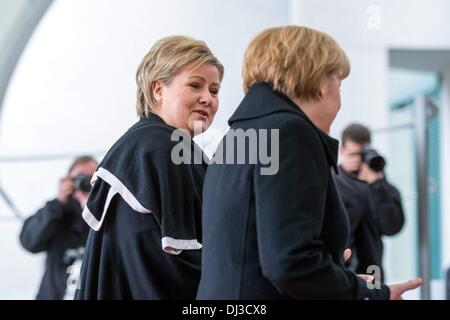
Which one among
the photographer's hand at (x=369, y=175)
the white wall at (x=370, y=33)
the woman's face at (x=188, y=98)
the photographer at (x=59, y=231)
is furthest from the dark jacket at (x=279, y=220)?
the photographer at (x=59, y=231)

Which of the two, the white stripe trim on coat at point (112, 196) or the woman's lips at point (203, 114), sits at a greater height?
the woman's lips at point (203, 114)

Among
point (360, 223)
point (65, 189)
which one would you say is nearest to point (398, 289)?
point (360, 223)

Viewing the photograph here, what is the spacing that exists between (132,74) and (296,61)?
Answer: 1.42 meters

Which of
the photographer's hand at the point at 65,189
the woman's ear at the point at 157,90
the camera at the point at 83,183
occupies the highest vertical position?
the photographer's hand at the point at 65,189

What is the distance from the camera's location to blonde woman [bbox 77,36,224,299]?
1174 mm

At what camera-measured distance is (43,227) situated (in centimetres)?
228

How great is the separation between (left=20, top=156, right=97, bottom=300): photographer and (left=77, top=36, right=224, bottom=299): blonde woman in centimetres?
103

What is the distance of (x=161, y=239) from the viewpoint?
1.18 meters

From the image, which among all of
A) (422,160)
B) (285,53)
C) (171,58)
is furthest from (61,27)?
(285,53)

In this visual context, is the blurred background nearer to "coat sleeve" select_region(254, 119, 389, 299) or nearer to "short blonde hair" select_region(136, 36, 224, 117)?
"short blonde hair" select_region(136, 36, 224, 117)

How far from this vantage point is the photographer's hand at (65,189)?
2.25m

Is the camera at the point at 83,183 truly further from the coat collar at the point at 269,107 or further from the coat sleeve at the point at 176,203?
the coat collar at the point at 269,107

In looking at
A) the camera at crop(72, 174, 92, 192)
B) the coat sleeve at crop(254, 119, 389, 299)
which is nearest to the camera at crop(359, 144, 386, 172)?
the camera at crop(72, 174, 92, 192)
